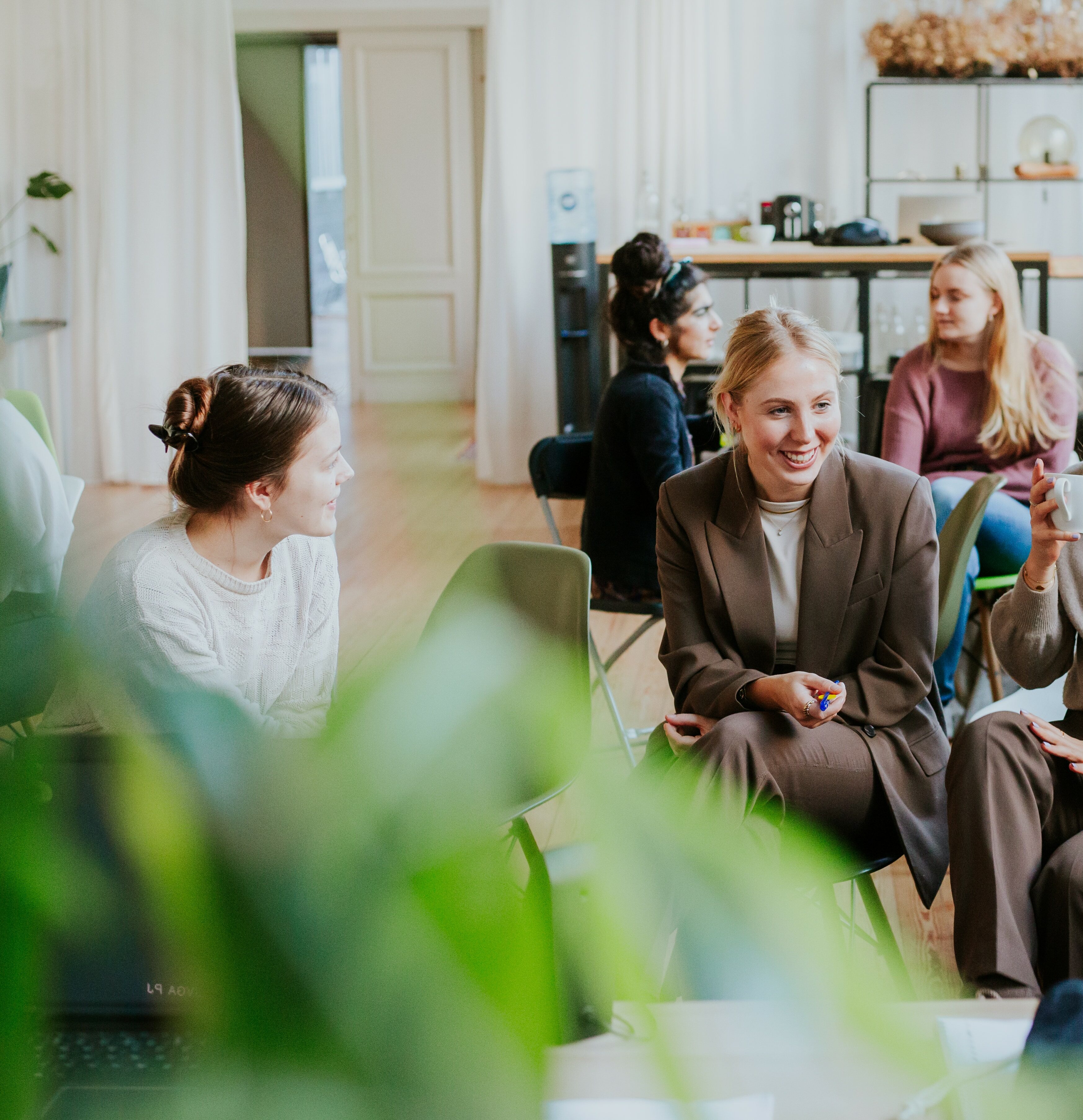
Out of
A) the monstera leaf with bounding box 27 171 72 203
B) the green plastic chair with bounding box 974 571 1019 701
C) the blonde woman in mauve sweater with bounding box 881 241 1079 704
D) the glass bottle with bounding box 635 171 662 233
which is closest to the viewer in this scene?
the green plastic chair with bounding box 974 571 1019 701

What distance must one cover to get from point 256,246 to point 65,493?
321 inches

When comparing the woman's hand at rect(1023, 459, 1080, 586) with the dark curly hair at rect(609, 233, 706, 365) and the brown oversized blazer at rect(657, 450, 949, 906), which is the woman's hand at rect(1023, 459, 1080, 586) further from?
the dark curly hair at rect(609, 233, 706, 365)

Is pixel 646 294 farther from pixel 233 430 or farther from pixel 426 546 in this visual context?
pixel 426 546

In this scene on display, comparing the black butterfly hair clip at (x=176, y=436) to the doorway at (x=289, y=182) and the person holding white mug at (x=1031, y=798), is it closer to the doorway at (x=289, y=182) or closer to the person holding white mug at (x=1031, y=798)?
the person holding white mug at (x=1031, y=798)

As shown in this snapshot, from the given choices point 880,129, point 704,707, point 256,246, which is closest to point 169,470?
point 704,707

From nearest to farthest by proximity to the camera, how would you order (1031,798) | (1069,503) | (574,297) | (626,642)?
(1069,503) → (1031,798) → (626,642) → (574,297)

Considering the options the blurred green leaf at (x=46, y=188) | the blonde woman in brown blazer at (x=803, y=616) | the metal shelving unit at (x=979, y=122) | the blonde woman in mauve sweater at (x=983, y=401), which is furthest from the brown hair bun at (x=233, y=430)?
the metal shelving unit at (x=979, y=122)

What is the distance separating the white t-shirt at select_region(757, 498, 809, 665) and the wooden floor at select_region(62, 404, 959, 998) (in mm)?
665

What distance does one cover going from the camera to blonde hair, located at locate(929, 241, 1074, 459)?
10.2 ft

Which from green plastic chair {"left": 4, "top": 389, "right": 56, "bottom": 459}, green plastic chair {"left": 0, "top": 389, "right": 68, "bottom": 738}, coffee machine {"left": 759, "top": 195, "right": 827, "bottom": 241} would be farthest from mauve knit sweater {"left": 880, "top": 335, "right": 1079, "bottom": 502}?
coffee machine {"left": 759, "top": 195, "right": 827, "bottom": 241}

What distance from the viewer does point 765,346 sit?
1.84 m

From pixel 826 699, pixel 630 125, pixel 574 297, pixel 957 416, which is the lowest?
pixel 826 699

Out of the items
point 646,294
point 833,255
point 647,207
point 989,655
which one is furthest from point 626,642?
point 647,207

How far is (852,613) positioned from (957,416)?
1588 mm
